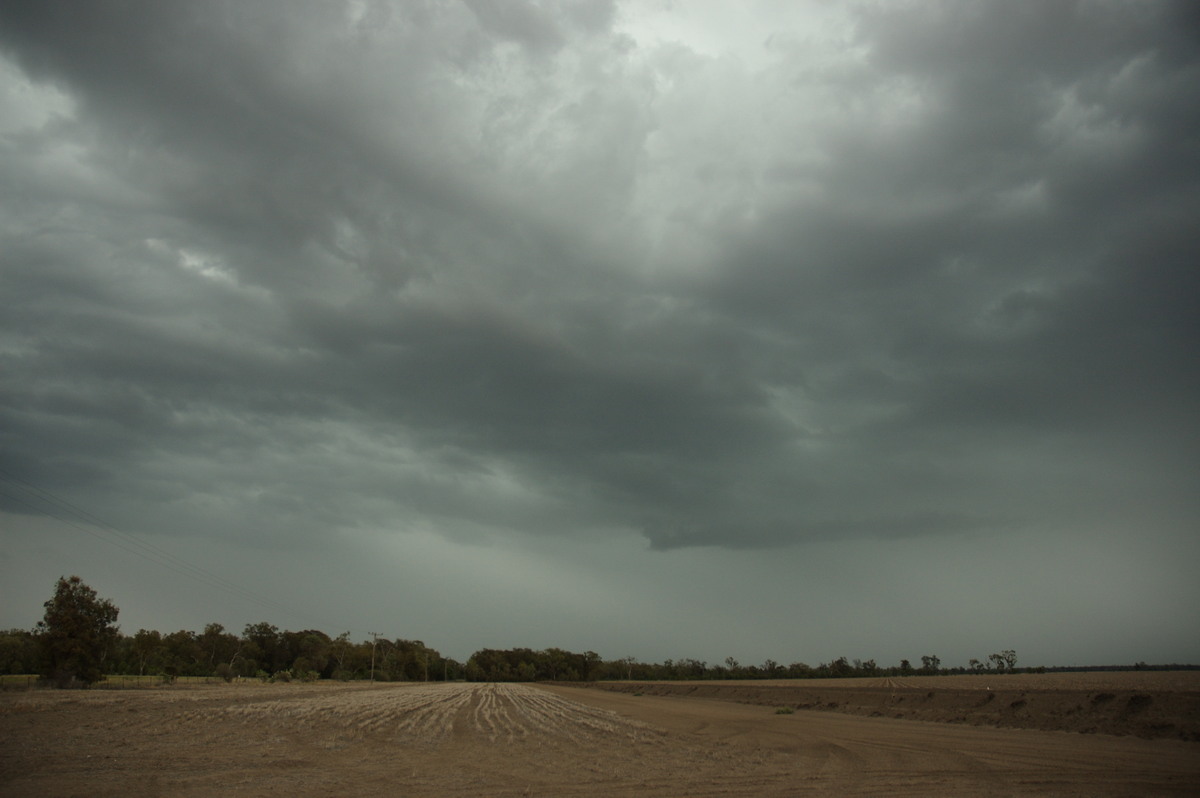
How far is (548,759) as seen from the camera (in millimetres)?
20969

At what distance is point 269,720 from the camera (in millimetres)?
33125

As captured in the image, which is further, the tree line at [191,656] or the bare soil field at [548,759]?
the tree line at [191,656]

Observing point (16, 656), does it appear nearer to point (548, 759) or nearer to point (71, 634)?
point (71, 634)

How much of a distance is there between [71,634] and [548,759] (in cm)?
7337

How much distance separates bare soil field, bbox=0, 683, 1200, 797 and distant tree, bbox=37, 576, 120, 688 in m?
43.8

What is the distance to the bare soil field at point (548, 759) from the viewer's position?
15.7 metres

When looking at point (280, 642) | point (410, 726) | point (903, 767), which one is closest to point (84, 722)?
point (410, 726)

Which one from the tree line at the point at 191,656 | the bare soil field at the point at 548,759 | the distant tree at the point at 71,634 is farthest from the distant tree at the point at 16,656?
the bare soil field at the point at 548,759

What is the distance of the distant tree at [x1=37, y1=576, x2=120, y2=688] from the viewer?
2702 inches

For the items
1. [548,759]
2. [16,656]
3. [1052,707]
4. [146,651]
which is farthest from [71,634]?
[1052,707]

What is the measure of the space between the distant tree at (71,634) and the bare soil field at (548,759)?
4384 centimetres

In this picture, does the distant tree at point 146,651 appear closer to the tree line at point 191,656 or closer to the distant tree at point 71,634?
the tree line at point 191,656

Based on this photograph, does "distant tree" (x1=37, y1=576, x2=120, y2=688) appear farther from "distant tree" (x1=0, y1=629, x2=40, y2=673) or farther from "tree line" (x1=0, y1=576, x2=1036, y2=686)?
"distant tree" (x1=0, y1=629, x2=40, y2=673)

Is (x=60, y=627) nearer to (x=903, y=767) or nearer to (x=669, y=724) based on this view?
(x=669, y=724)
